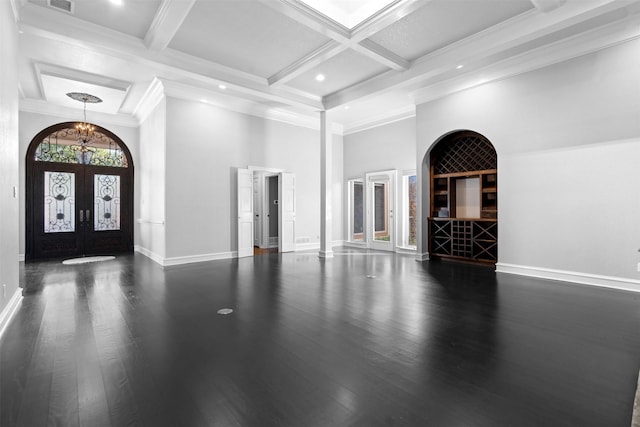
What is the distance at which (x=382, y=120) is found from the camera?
8.92 m

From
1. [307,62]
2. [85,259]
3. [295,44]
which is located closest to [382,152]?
[307,62]

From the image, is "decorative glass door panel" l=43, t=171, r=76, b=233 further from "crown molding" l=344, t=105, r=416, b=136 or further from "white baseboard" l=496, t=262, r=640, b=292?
"white baseboard" l=496, t=262, r=640, b=292

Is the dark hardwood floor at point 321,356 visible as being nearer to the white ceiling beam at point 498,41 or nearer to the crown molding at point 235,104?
the white ceiling beam at point 498,41

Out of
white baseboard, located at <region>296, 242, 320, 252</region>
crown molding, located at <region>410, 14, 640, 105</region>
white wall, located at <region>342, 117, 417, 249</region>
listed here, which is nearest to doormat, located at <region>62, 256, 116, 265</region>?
white baseboard, located at <region>296, 242, 320, 252</region>

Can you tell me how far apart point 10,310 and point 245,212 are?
4859 mm

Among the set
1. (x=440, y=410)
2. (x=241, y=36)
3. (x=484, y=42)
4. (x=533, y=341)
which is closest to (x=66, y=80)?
(x=241, y=36)

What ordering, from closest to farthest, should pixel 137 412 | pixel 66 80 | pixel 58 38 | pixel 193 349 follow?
pixel 137 412 < pixel 193 349 < pixel 58 38 < pixel 66 80

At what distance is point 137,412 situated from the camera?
1859 millimetres

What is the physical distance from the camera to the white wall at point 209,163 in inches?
273

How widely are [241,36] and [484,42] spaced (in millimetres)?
3796

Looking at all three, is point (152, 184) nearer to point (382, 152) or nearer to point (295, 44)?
point (295, 44)

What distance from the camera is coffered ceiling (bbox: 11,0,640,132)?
432cm

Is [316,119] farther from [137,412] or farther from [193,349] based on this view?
[137,412]

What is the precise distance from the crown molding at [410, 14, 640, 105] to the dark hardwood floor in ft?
11.9
